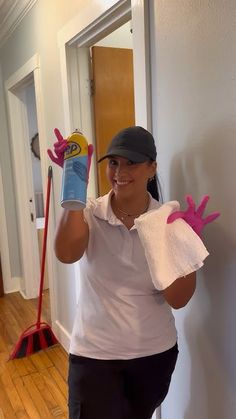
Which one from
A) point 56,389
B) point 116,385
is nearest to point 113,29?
point 116,385

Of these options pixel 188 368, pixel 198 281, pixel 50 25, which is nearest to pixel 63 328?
pixel 188 368

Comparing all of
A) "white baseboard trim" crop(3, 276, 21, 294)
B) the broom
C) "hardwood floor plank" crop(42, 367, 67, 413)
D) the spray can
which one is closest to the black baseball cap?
the spray can

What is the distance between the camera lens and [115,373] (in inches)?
41.9

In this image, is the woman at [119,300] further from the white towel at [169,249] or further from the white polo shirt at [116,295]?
the white towel at [169,249]

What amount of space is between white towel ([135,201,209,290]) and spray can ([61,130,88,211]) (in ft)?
0.56

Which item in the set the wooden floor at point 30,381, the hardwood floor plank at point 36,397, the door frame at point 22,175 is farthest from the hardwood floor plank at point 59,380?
the door frame at point 22,175

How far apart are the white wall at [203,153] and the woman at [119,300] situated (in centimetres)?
15

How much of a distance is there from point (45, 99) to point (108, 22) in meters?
0.91

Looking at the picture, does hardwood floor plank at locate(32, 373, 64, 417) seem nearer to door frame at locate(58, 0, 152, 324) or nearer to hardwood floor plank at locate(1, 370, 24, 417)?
hardwood floor plank at locate(1, 370, 24, 417)

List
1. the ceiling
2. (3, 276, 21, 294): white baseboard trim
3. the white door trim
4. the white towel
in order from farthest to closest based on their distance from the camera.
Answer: (3, 276, 21, 294): white baseboard trim < the white door trim < the ceiling < the white towel

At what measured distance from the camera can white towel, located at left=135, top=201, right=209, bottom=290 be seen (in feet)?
2.94

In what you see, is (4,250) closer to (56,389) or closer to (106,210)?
(56,389)

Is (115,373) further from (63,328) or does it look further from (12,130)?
(12,130)

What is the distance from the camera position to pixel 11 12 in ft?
8.53
